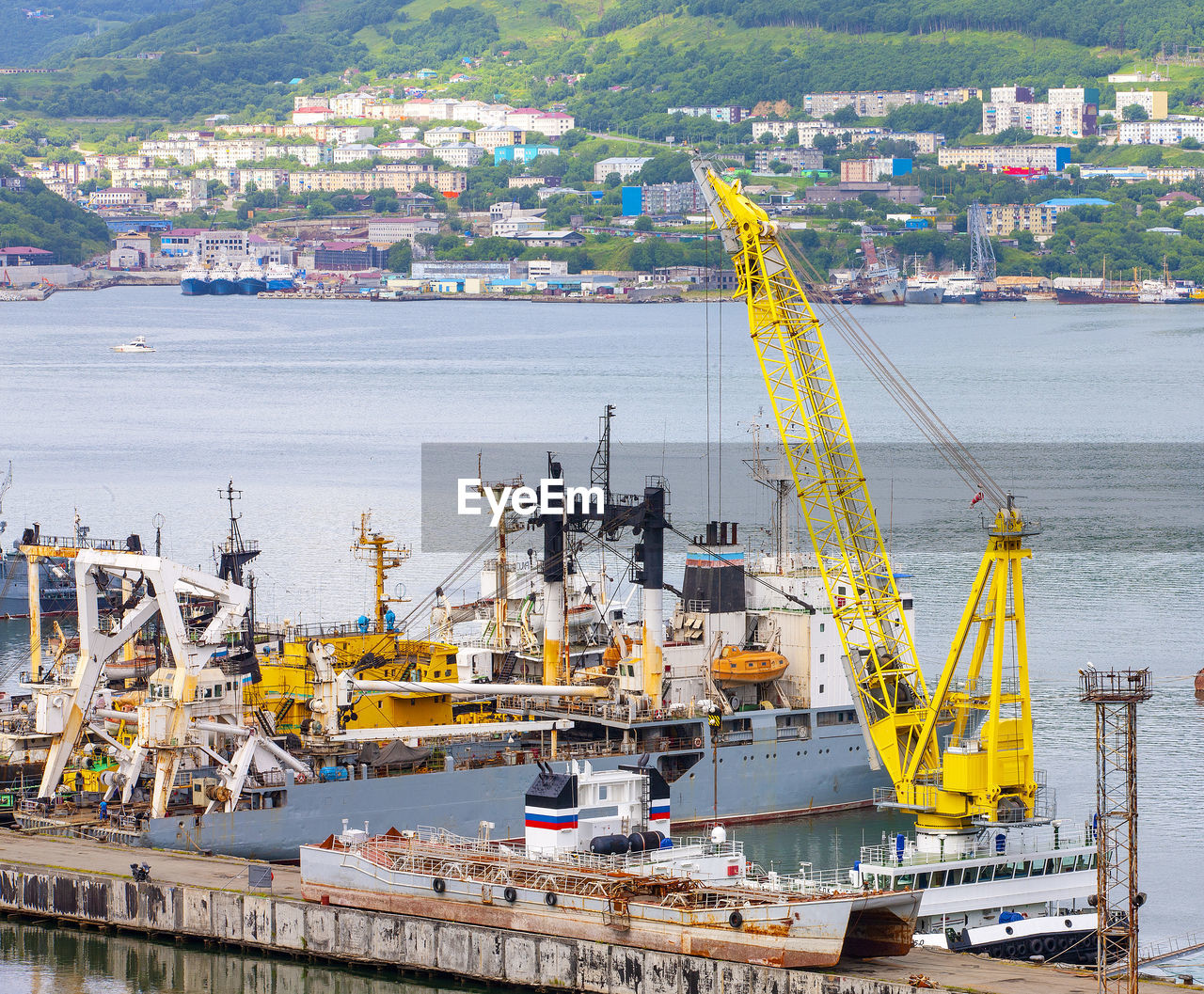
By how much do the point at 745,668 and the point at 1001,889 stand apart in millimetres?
11720

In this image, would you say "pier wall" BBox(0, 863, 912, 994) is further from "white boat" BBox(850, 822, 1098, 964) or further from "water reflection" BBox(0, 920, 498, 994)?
"white boat" BBox(850, 822, 1098, 964)

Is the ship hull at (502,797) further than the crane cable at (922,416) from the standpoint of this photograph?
No

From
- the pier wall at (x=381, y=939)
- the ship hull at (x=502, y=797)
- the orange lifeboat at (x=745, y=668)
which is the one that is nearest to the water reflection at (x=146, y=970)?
the pier wall at (x=381, y=939)

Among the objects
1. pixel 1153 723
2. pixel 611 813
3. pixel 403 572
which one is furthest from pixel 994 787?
pixel 403 572

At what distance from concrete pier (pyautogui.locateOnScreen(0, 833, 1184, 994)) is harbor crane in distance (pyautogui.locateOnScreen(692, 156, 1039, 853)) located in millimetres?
6673

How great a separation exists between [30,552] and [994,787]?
17995 mm

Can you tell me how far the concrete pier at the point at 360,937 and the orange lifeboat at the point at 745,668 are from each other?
13.4 metres

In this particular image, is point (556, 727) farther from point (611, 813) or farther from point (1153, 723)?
point (1153, 723)

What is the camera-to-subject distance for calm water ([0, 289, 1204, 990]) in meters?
52.8

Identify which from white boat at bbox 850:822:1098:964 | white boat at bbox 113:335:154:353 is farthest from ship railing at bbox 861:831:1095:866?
white boat at bbox 113:335:154:353

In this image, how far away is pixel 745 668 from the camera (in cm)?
4425

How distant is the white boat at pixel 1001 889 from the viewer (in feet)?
105
